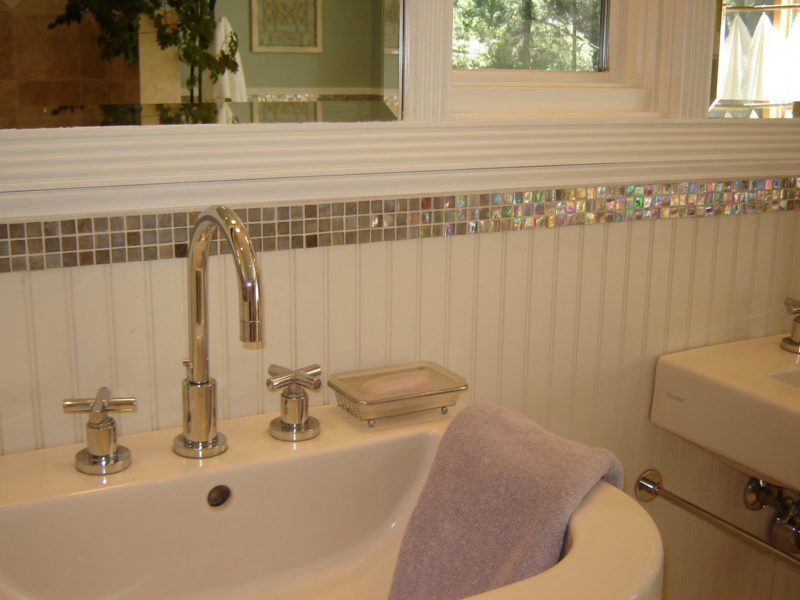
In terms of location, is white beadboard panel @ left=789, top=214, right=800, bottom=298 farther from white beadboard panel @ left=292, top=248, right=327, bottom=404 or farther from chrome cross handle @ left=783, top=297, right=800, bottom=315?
white beadboard panel @ left=292, top=248, right=327, bottom=404

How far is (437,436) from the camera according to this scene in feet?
4.00

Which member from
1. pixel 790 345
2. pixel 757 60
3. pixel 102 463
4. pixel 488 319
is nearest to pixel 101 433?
pixel 102 463

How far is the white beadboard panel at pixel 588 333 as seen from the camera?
1.51 meters

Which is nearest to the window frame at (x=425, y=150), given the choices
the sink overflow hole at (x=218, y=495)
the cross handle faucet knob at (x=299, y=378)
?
the cross handle faucet knob at (x=299, y=378)

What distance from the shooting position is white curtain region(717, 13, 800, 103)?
1.62 m

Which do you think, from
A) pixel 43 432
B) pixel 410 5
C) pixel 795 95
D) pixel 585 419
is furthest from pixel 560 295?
pixel 43 432

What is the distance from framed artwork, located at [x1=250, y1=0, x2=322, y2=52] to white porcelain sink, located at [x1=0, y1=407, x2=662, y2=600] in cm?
48

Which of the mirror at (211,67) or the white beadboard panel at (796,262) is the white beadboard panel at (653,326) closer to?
the white beadboard panel at (796,262)

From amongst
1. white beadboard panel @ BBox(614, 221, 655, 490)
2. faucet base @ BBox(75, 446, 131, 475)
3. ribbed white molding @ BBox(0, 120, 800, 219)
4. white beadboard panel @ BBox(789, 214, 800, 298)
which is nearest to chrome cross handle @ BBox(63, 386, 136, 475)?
faucet base @ BBox(75, 446, 131, 475)

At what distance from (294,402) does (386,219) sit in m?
0.29

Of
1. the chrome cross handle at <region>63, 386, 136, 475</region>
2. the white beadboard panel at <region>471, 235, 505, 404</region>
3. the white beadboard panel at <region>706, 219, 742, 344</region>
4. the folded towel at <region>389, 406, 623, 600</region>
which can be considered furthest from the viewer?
the white beadboard panel at <region>706, 219, 742, 344</region>

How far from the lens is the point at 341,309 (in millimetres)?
1309

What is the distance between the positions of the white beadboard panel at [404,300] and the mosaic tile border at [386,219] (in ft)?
0.08

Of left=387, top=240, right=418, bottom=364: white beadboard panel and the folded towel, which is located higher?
left=387, top=240, right=418, bottom=364: white beadboard panel
